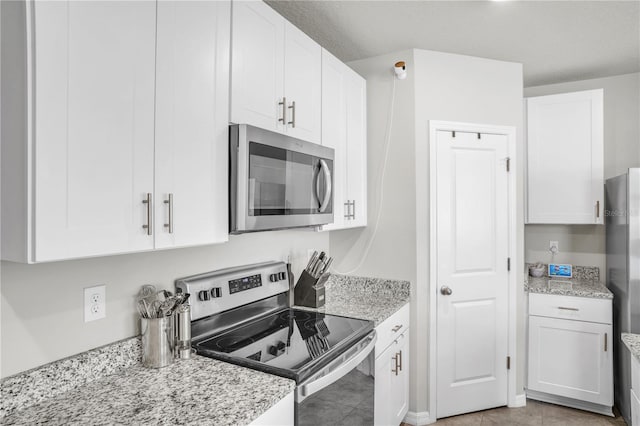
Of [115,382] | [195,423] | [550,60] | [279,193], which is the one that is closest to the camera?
[195,423]

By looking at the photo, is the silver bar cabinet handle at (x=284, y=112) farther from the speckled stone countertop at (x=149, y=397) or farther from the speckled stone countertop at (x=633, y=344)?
the speckled stone countertop at (x=633, y=344)

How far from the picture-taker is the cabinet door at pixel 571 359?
265 cm

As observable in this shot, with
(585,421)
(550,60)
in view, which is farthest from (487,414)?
(550,60)

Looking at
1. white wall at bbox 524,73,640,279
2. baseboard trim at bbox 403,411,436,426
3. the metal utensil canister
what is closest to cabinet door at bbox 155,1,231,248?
the metal utensil canister

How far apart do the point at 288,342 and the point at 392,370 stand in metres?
0.83

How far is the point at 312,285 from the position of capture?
223cm

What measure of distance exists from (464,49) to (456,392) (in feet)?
7.59

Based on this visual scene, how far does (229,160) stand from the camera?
142 cm

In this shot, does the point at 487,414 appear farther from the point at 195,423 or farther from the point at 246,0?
the point at 246,0

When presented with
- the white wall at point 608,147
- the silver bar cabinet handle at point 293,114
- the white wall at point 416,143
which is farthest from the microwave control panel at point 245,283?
the white wall at point 608,147

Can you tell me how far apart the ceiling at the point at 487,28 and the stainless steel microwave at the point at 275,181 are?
2.63 feet

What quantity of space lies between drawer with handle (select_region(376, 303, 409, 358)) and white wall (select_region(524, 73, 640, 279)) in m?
1.67

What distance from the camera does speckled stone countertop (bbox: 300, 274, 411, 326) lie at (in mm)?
2162

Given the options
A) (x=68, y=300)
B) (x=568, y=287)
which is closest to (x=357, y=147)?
(x=68, y=300)
